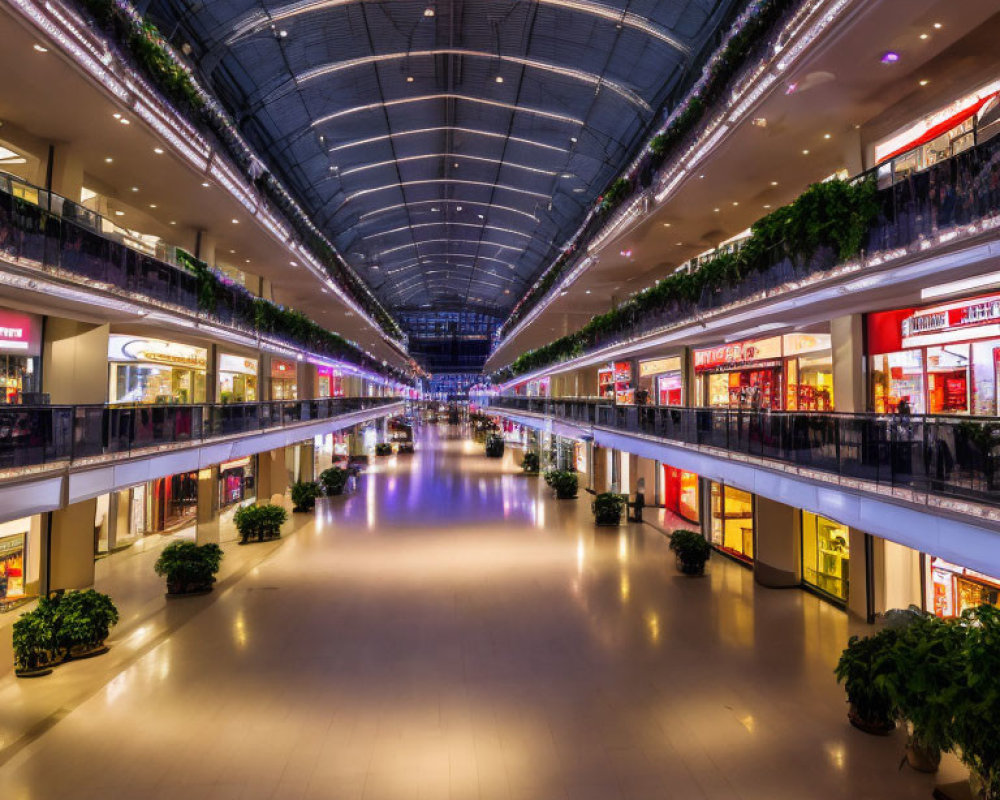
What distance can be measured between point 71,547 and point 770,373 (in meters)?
14.6

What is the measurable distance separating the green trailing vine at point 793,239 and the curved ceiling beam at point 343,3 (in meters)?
6.01

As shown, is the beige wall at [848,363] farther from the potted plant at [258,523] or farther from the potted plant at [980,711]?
the potted plant at [258,523]

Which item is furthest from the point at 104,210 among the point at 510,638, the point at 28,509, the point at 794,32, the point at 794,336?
the point at 794,336

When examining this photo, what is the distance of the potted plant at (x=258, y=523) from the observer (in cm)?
1691

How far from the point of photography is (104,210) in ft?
45.7

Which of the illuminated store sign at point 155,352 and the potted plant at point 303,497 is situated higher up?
the illuminated store sign at point 155,352

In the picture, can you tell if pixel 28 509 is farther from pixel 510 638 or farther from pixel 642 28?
pixel 642 28

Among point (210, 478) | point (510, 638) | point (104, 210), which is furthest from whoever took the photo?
point (210, 478)

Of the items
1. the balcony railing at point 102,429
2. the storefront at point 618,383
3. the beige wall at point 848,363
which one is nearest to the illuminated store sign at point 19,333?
the balcony railing at point 102,429

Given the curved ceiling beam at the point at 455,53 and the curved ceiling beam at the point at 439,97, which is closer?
the curved ceiling beam at the point at 455,53

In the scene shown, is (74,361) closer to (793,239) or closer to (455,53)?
(793,239)

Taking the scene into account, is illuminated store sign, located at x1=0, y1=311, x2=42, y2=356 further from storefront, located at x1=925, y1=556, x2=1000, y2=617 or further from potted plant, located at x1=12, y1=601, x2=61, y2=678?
storefront, located at x1=925, y1=556, x2=1000, y2=617

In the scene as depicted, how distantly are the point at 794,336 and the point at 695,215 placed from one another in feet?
12.5

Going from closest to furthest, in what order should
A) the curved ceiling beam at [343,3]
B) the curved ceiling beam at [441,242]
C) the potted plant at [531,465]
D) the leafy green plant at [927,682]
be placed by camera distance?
the leafy green plant at [927,682] → the curved ceiling beam at [343,3] → the potted plant at [531,465] → the curved ceiling beam at [441,242]
